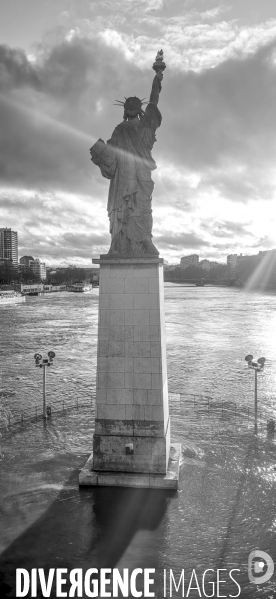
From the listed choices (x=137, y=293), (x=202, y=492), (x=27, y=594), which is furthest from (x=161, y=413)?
(x=27, y=594)

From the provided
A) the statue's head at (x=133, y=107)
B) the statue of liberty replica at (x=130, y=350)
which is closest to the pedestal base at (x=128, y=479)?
the statue of liberty replica at (x=130, y=350)

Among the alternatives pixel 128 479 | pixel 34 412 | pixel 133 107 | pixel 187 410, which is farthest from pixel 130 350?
pixel 34 412

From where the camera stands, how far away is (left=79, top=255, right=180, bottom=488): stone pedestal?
497 inches

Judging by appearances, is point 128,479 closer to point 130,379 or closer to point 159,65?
point 130,379

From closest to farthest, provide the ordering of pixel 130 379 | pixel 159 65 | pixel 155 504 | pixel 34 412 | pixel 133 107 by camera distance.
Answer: pixel 155 504
pixel 130 379
pixel 159 65
pixel 133 107
pixel 34 412

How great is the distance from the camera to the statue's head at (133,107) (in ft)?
43.5

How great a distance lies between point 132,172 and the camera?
514 inches

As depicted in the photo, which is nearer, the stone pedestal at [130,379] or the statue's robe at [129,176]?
the stone pedestal at [130,379]

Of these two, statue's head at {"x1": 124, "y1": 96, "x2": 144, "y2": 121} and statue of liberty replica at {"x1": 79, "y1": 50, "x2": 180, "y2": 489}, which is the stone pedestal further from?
statue's head at {"x1": 124, "y1": 96, "x2": 144, "y2": 121}

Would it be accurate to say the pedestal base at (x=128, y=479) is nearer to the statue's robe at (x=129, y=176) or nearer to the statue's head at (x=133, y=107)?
the statue's robe at (x=129, y=176)

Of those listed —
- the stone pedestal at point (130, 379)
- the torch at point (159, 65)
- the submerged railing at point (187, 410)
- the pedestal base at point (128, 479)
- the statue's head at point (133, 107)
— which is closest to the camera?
the pedestal base at point (128, 479)

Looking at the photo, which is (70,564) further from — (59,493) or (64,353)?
(64,353)

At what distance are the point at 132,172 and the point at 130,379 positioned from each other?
593cm

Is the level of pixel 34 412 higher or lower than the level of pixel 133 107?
lower
